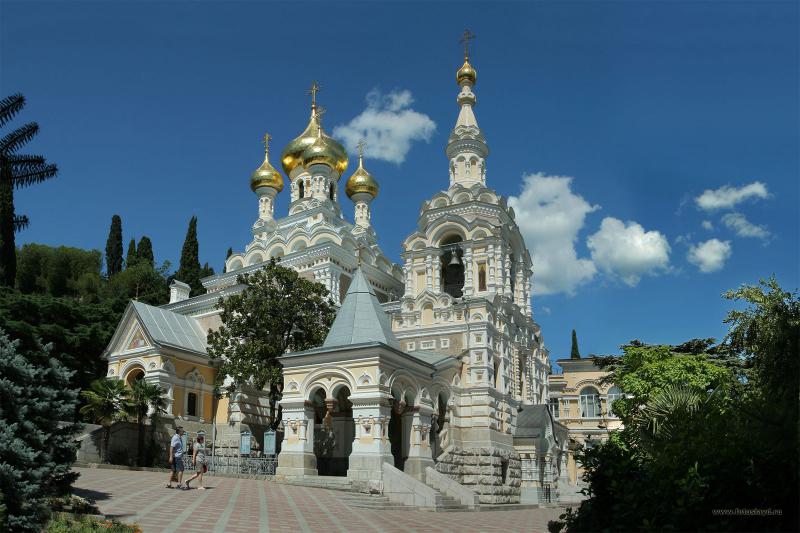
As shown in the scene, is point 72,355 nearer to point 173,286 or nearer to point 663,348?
point 173,286

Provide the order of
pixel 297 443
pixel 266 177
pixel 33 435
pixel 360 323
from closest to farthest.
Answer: pixel 33 435
pixel 297 443
pixel 360 323
pixel 266 177

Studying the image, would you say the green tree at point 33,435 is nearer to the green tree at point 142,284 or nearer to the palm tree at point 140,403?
the palm tree at point 140,403

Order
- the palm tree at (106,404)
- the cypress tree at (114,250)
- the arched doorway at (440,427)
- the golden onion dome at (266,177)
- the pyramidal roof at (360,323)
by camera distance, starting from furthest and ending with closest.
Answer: the cypress tree at (114,250)
the golden onion dome at (266,177)
the arched doorway at (440,427)
the palm tree at (106,404)
the pyramidal roof at (360,323)

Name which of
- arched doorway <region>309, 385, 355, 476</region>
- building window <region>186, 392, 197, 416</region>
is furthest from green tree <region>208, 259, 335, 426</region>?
building window <region>186, 392, 197, 416</region>

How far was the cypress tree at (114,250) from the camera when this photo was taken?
56.3 meters

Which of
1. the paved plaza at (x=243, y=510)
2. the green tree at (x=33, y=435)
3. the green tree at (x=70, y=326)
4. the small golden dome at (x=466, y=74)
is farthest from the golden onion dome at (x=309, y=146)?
the green tree at (x=33, y=435)

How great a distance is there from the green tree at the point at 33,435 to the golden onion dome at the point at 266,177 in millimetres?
30533

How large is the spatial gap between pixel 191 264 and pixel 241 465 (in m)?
33.2

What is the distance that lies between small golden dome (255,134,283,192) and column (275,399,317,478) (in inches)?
889

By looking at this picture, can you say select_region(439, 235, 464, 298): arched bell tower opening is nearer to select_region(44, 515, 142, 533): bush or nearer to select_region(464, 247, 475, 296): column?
select_region(464, 247, 475, 296): column

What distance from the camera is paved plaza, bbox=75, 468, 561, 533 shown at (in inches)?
453

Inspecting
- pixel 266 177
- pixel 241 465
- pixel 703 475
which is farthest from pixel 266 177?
pixel 703 475

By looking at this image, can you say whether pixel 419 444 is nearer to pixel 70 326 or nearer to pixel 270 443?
pixel 270 443

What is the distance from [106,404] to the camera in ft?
76.8
